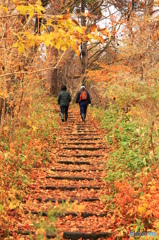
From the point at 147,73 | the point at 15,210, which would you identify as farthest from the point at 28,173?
the point at 147,73

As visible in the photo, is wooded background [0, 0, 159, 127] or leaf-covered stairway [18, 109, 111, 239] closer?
wooded background [0, 0, 159, 127]

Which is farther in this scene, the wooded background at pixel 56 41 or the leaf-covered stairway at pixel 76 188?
the leaf-covered stairway at pixel 76 188

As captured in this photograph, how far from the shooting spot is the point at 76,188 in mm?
6375

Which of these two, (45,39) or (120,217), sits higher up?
(45,39)

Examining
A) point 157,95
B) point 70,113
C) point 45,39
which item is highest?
point 45,39

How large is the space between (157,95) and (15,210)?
644 cm

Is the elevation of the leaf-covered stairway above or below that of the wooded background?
below

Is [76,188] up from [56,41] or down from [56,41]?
down

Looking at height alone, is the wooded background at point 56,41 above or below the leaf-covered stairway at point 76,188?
above

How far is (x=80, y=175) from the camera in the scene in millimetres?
7203

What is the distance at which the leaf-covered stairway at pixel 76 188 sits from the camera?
473 cm

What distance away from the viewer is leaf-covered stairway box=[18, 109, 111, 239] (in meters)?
4.73

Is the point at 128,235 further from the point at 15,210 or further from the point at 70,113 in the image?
the point at 70,113

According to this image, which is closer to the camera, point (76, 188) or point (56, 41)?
point (56, 41)
